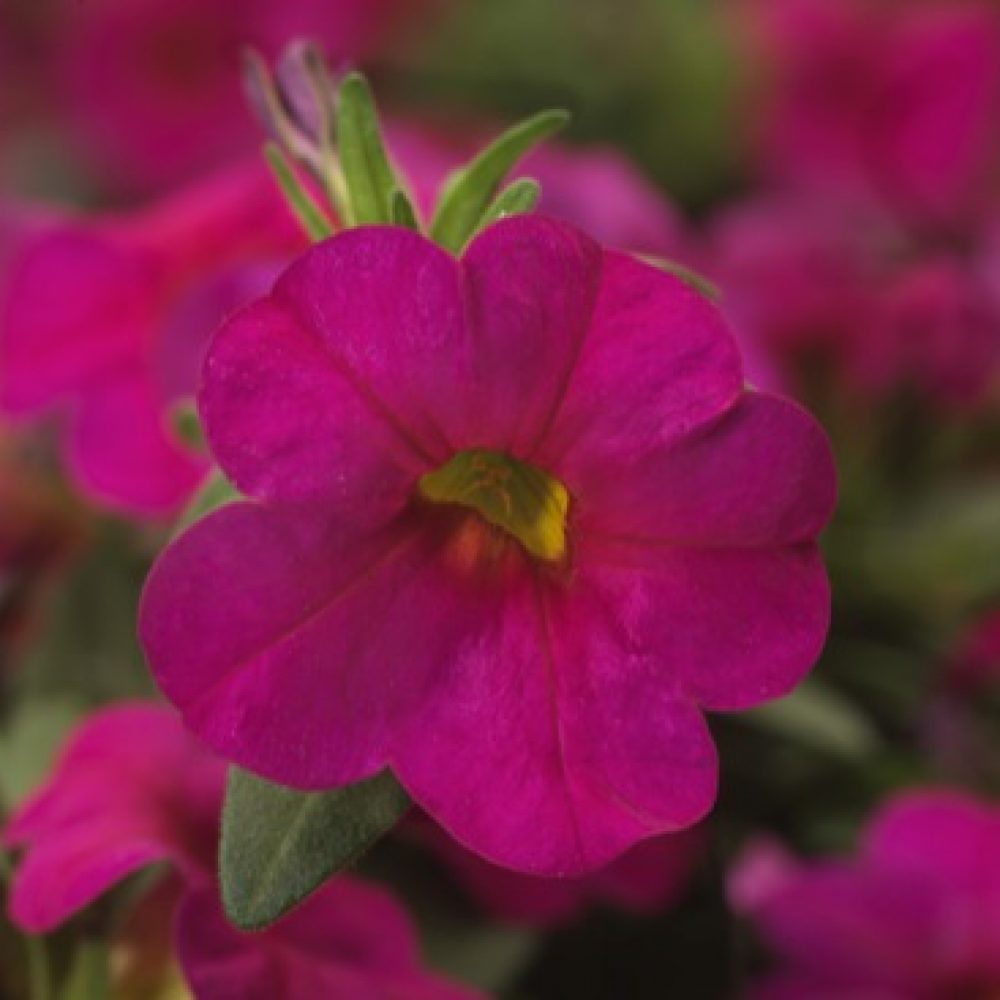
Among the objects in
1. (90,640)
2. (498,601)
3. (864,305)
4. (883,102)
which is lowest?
(883,102)

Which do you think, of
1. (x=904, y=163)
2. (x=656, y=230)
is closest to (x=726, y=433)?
(x=656, y=230)

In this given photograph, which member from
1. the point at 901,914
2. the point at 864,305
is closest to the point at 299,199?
the point at 901,914

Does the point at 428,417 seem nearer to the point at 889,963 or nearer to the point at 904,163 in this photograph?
the point at 889,963

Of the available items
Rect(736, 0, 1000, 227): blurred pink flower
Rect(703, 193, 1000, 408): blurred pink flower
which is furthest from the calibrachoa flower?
Rect(736, 0, 1000, 227): blurred pink flower

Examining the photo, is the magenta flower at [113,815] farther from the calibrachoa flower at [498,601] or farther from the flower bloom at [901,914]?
the flower bloom at [901,914]

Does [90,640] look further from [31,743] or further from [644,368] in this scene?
[644,368]

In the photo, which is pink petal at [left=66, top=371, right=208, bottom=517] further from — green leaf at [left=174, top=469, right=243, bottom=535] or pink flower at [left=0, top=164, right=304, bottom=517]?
green leaf at [left=174, top=469, right=243, bottom=535]
